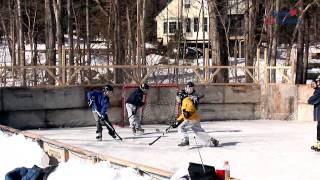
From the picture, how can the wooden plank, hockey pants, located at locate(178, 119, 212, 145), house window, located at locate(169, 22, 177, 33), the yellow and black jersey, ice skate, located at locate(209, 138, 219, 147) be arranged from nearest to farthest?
the wooden plank, the yellow and black jersey, hockey pants, located at locate(178, 119, 212, 145), ice skate, located at locate(209, 138, 219, 147), house window, located at locate(169, 22, 177, 33)

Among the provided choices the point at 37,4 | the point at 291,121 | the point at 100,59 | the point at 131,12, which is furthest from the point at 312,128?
the point at 37,4

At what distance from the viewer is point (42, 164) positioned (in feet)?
31.9

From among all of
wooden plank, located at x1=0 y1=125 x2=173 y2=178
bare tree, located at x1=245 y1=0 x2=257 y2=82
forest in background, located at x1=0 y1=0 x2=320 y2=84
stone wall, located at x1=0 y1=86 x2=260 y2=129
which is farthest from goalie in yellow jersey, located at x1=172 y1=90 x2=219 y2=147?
bare tree, located at x1=245 y1=0 x2=257 y2=82

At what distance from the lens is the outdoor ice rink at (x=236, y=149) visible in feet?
34.1

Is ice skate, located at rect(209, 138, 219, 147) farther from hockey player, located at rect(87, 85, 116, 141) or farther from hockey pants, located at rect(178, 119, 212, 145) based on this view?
hockey player, located at rect(87, 85, 116, 141)

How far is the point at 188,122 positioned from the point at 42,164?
385cm

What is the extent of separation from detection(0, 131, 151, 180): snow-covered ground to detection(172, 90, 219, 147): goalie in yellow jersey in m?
3.35

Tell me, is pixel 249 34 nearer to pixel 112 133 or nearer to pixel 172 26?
pixel 112 133

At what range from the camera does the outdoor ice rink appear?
1041 cm

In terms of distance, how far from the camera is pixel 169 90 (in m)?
18.1

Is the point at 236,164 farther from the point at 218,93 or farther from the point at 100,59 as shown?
the point at 100,59

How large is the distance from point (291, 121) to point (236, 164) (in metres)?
7.89

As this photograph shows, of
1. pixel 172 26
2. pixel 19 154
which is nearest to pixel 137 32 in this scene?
pixel 19 154

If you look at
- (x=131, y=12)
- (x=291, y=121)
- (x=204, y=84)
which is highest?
(x=131, y=12)
